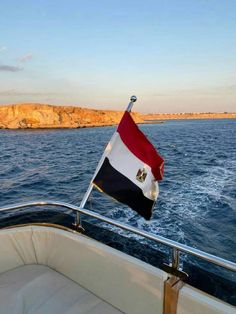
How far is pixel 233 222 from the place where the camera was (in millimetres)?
9430

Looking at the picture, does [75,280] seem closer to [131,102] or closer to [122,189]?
[122,189]

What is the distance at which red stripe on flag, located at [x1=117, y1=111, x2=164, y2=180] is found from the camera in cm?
306

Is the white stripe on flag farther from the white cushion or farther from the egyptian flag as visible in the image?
the white cushion

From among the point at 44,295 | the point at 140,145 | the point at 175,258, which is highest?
the point at 140,145

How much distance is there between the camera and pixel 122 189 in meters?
3.11

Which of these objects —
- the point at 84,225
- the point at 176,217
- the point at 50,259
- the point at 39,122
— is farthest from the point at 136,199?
the point at 39,122

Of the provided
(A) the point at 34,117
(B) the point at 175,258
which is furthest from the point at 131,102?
(A) the point at 34,117

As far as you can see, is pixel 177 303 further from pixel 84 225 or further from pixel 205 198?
pixel 205 198

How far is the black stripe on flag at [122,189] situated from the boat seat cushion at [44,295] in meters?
1.02

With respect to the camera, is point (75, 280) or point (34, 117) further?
point (34, 117)

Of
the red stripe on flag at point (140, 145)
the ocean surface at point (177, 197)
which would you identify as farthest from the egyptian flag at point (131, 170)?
the ocean surface at point (177, 197)

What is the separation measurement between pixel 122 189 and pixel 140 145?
501 mm

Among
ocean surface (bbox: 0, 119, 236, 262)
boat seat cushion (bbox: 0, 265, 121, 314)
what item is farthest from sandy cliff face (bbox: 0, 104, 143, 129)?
boat seat cushion (bbox: 0, 265, 121, 314)

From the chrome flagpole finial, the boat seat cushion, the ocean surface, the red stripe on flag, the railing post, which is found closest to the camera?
the railing post
